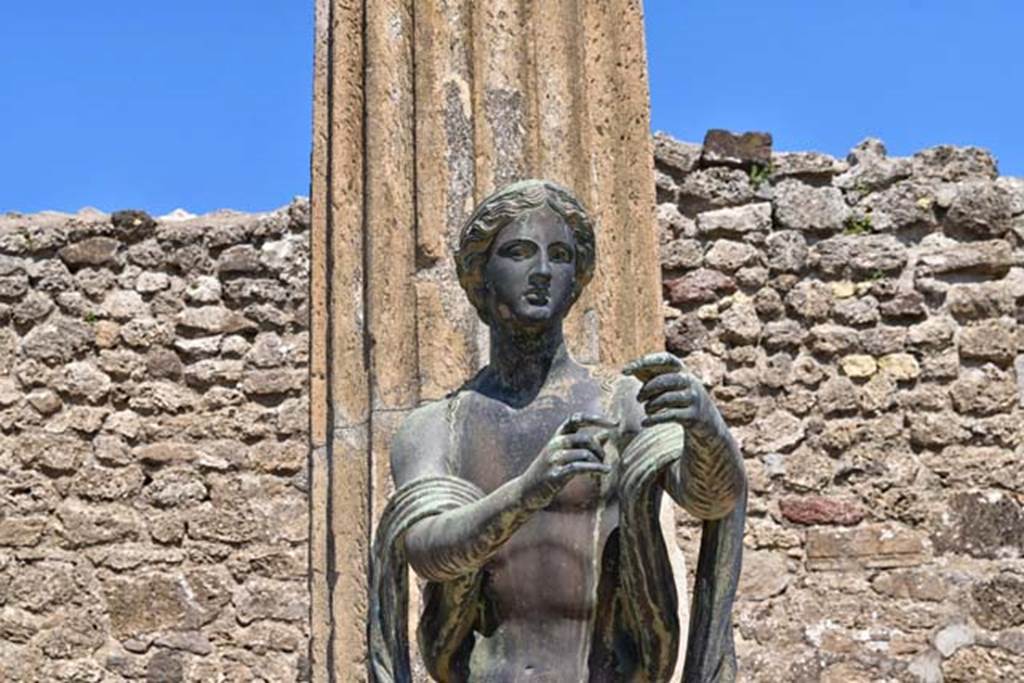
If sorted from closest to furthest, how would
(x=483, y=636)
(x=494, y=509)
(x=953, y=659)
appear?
(x=494, y=509) < (x=483, y=636) < (x=953, y=659)

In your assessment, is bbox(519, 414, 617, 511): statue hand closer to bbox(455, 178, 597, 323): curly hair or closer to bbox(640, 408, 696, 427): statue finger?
bbox(640, 408, 696, 427): statue finger

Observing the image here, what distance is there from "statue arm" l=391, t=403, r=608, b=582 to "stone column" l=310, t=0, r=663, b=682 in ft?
2.26

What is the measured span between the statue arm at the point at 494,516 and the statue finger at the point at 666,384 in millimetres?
95

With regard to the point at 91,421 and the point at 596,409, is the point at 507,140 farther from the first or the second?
the point at 91,421

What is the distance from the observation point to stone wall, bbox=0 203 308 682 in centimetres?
760

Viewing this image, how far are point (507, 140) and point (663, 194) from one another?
13.1 feet

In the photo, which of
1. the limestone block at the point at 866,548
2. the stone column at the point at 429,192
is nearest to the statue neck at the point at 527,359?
the stone column at the point at 429,192

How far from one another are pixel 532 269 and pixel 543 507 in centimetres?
40

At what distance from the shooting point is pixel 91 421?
307 inches

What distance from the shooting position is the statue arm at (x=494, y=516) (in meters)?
2.76

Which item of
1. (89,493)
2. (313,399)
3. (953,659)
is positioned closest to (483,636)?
(313,399)

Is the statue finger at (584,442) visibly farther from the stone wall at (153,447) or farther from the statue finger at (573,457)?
the stone wall at (153,447)

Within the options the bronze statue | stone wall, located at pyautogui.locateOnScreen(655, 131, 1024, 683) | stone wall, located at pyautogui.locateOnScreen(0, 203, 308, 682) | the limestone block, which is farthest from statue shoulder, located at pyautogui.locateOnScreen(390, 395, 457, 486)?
stone wall, located at pyautogui.locateOnScreen(0, 203, 308, 682)

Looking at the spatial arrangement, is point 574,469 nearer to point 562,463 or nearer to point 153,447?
point 562,463
